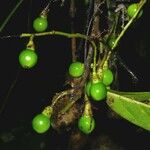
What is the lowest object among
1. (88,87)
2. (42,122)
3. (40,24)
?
(42,122)

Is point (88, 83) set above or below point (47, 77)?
above

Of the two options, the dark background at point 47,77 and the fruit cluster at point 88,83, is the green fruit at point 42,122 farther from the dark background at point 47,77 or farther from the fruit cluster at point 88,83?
the dark background at point 47,77

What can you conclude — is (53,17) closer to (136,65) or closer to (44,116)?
(136,65)

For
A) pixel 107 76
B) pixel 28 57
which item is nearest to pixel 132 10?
pixel 107 76

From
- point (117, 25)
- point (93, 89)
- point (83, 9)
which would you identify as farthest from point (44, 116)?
point (83, 9)

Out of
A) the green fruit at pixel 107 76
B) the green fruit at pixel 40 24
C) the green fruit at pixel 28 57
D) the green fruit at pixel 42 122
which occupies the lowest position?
the green fruit at pixel 42 122

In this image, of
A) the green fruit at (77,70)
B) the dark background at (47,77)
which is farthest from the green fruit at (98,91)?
the dark background at (47,77)

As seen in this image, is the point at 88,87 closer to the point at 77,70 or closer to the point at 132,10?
the point at 77,70
